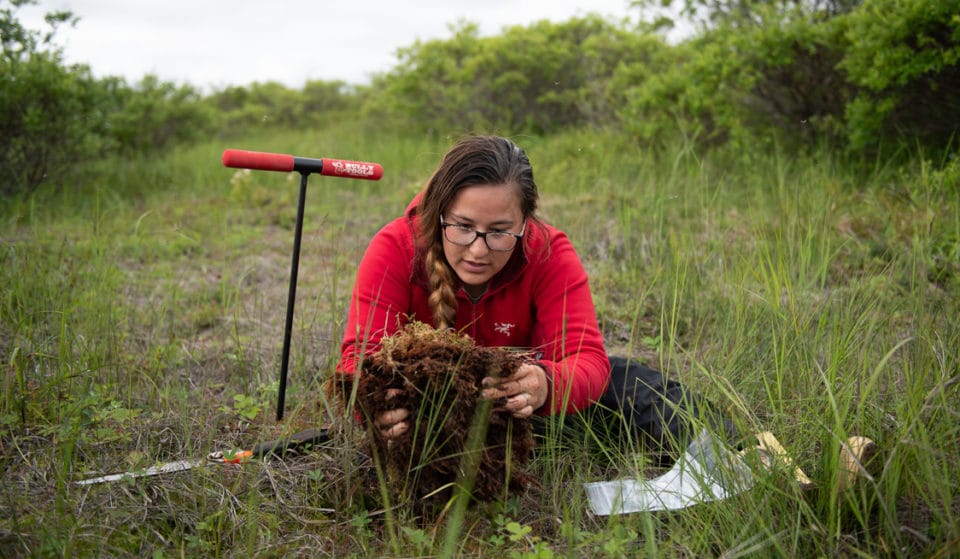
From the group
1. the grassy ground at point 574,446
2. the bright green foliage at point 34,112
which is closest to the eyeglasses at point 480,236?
the grassy ground at point 574,446

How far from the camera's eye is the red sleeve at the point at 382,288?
2.23 metres

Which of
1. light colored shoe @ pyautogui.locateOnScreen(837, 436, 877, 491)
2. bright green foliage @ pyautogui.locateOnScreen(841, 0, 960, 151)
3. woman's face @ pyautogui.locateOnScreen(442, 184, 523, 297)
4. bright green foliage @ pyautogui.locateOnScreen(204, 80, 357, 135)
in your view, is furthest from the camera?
bright green foliage @ pyautogui.locateOnScreen(204, 80, 357, 135)

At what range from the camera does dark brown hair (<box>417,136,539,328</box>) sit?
6.96 feet

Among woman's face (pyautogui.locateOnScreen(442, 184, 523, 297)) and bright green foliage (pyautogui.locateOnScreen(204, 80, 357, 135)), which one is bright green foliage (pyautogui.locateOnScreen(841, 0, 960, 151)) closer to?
woman's face (pyautogui.locateOnScreen(442, 184, 523, 297))

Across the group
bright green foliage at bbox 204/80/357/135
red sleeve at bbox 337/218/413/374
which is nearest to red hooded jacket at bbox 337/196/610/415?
red sleeve at bbox 337/218/413/374

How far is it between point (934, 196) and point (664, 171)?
1883 mm

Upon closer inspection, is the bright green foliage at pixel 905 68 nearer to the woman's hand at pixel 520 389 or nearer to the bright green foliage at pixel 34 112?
the woman's hand at pixel 520 389

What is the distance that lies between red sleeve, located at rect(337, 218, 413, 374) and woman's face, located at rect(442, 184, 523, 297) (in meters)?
0.21

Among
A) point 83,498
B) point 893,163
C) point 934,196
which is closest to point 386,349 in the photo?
point 83,498

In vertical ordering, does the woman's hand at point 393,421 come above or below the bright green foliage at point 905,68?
below

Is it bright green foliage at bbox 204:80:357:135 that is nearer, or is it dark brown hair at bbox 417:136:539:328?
dark brown hair at bbox 417:136:539:328

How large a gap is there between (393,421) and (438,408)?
14 cm

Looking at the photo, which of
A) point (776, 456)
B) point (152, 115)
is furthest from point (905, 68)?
point (152, 115)

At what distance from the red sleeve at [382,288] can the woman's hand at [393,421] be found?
0.39 metres
